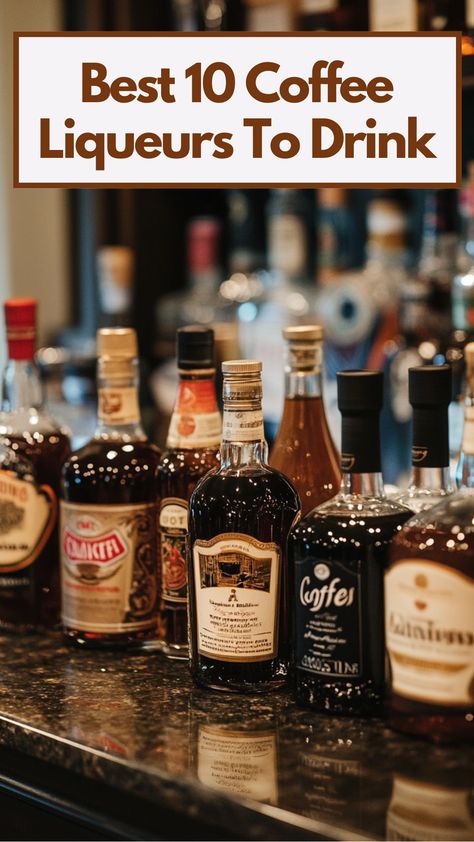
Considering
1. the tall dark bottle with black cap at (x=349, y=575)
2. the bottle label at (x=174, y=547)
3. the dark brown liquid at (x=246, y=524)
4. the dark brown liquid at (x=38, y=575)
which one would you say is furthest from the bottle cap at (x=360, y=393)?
the dark brown liquid at (x=38, y=575)

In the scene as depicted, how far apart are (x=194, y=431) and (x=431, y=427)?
0.82ft

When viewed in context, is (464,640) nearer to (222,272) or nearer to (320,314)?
(320,314)

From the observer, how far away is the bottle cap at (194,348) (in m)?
1.14

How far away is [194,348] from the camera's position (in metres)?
1.14

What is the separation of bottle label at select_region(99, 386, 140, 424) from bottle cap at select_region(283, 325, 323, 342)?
0.18 m

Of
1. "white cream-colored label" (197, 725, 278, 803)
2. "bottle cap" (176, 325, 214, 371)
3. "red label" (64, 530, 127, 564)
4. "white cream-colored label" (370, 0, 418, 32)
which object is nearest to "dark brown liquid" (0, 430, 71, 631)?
"red label" (64, 530, 127, 564)

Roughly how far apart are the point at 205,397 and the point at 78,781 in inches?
14.9

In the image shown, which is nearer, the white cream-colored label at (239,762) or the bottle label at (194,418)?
the white cream-colored label at (239,762)

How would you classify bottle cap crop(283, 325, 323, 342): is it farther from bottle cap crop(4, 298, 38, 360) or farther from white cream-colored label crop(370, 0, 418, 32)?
white cream-colored label crop(370, 0, 418, 32)

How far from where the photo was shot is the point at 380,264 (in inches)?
84.3

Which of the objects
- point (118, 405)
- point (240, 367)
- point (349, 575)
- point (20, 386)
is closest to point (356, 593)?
point (349, 575)

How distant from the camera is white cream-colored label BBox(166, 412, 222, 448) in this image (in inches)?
44.9

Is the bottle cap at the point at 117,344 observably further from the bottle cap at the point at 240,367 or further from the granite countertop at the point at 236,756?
Result: the granite countertop at the point at 236,756

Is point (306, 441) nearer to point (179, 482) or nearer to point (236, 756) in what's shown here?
point (179, 482)
